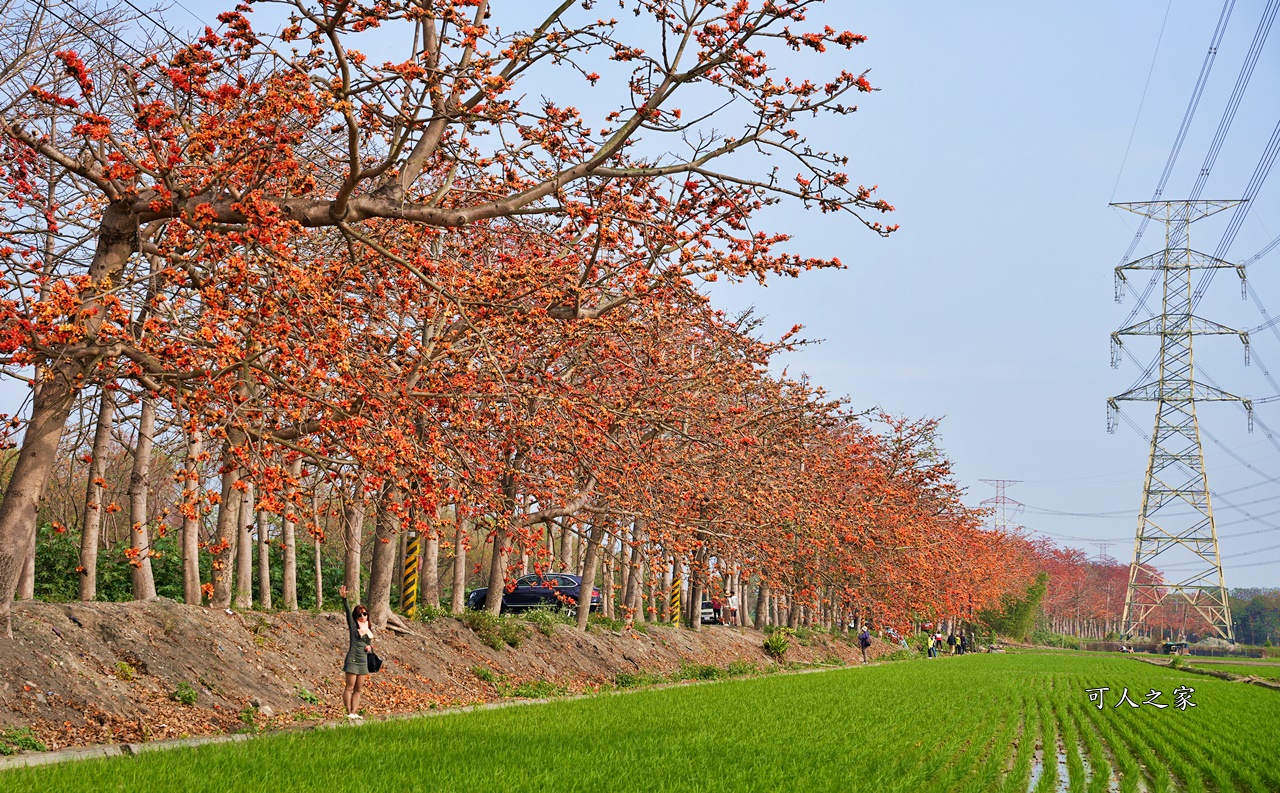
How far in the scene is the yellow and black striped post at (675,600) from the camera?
35375 millimetres

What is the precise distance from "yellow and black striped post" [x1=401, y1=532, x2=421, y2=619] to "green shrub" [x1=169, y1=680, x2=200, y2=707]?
7481mm

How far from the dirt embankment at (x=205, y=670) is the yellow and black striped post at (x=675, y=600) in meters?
12.8

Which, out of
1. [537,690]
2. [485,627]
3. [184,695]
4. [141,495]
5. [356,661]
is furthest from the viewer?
[485,627]

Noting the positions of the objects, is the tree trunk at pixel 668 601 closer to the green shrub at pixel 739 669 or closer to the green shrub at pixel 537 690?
the green shrub at pixel 739 669

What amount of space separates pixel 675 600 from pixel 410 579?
17.4m

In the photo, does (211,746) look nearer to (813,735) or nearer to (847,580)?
(813,735)

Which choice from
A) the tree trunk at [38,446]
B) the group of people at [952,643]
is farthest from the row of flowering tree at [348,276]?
the group of people at [952,643]

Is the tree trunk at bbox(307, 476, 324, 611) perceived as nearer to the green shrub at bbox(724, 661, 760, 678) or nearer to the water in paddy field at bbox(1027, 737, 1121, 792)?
the water in paddy field at bbox(1027, 737, 1121, 792)

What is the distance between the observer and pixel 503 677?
66.3 ft

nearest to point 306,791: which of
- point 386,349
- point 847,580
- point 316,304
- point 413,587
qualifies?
point 316,304

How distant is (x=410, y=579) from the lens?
21969mm

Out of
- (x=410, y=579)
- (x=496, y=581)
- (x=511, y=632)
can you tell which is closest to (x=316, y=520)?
(x=410, y=579)

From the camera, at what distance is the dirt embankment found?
11.0 meters

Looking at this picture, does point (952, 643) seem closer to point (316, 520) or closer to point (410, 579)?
point (410, 579)
